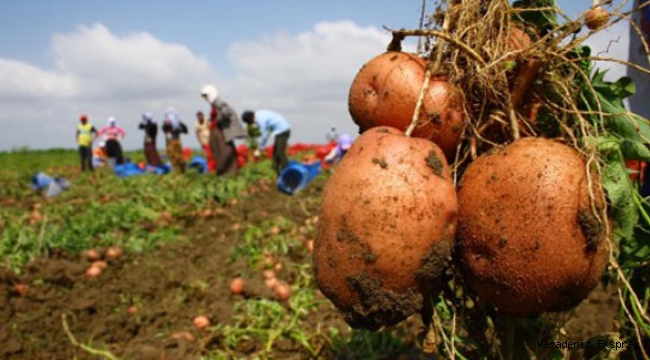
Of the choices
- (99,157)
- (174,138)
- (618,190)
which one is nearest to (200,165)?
(174,138)

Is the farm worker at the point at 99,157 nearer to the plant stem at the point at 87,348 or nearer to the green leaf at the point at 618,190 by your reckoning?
the plant stem at the point at 87,348

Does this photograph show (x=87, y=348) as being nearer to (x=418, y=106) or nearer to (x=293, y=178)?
(x=418, y=106)

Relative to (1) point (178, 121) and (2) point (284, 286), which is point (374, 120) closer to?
(2) point (284, 286)

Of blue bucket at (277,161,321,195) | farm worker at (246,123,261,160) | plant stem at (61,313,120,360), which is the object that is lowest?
plant stem at (61,313,120,360)

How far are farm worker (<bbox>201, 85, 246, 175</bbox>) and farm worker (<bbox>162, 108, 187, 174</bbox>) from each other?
2.96m

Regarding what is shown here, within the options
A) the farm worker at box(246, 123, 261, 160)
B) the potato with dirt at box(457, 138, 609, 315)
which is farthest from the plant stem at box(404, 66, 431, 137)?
the farm worker at box(246, 123, 261, 160)

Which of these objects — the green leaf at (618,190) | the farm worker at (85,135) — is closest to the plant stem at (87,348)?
the green leaf at (618,190)

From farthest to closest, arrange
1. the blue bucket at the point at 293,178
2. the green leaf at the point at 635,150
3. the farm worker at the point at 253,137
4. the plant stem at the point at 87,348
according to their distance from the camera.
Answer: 1. the farm worker at the point at 253,137
2. the blue bucket at the point at 293,178
3. the plant stem at the point at 87,348
4. the green leaf at the point at 635,150

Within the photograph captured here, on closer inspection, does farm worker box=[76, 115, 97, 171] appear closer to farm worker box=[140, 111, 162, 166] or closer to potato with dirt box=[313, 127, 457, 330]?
farm worker box=[140, 111, 162, 166]

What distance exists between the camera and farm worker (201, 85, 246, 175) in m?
9.84

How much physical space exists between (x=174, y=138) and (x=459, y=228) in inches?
502

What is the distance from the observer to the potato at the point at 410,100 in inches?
60.2

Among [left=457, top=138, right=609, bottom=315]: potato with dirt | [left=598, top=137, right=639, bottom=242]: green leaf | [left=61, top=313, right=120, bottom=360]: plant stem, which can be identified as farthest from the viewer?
[left=61, top=313, right=120, bottom=360]: plant stem

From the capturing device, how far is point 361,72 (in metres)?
1.69
